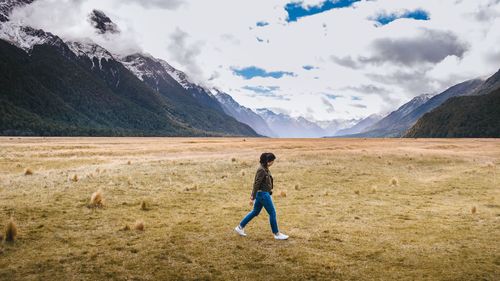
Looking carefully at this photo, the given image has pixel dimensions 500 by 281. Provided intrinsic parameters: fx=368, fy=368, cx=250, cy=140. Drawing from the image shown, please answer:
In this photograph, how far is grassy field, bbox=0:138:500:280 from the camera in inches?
428

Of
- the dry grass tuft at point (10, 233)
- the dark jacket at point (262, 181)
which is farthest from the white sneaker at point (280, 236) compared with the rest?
the dry grass tuft at point (10, 233)

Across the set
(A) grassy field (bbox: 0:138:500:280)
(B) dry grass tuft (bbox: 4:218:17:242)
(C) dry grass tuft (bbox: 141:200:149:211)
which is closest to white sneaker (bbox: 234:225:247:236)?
(A) grassy field (bbox: 0:138:500:280)

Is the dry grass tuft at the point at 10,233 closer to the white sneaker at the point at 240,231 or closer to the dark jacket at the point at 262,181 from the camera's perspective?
the white sneaker at the point at 240,231

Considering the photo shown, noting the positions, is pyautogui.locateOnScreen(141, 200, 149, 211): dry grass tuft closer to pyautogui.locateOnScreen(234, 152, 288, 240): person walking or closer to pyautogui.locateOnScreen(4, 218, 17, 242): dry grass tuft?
pyautogui.locateOnScreen(4, 218, 17, 242): dry grass tuft

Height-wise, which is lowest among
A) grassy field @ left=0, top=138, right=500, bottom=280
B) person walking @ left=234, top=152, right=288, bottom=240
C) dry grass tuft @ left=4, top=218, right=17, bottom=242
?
grassy field @ left=0, top=138, right=500, bottom=280

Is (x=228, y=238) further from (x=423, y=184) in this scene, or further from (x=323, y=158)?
(x=323, y=158)

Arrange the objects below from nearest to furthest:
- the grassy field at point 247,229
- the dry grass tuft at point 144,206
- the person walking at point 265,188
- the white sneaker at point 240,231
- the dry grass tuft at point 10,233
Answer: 1. the grassy field at point 247,229
2. the dry grass tuft at point 10,233
3. the person walking at point 265,188
4. the white sneaker at point 240,231
5. the dry grass tuft at point 144,206

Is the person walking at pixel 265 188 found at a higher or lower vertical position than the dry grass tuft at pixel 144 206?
higher

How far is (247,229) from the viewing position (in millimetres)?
15859

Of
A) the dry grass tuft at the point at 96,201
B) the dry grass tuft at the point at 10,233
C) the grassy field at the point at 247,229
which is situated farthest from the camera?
the dry grass tuft at the point at 96,201

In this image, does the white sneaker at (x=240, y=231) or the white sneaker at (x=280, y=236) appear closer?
the white sneaker at (x=280, y=236)

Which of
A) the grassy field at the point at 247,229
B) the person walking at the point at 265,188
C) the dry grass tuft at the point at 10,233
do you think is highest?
the person walking at the point at 265,188

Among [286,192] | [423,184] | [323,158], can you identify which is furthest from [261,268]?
[323,158]

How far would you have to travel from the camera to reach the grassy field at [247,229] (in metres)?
10.9
